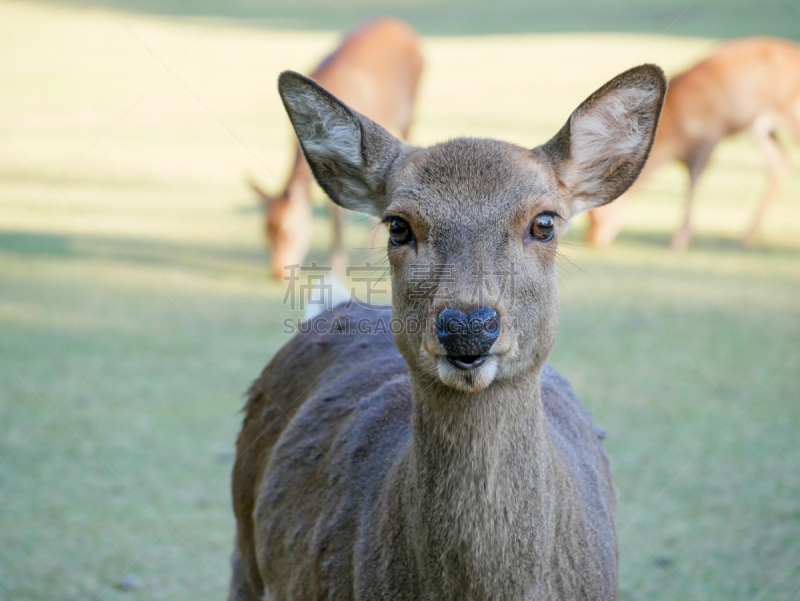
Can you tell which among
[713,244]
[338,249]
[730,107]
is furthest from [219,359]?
[730,107]

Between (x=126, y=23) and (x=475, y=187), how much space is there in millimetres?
30963

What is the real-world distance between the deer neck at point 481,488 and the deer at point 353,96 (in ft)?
22.7

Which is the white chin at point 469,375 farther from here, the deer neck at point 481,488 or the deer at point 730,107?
the deer at point 730,107

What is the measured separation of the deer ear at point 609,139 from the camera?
109 inches

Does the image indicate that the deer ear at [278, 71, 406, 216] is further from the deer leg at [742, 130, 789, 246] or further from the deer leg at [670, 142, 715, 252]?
the deer leg at [742, 130, 789, 246]

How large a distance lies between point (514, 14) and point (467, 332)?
31.7 meters

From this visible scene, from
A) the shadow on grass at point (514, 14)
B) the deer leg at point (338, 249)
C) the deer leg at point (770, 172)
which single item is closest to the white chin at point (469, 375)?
the deer leg at point (338, 249)

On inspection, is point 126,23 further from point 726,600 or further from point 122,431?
point 726,600

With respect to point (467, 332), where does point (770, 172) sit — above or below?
above

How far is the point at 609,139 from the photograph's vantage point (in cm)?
290

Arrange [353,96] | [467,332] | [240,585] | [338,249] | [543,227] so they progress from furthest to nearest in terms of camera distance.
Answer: [353,96]
[338,249]
[240,585]
[543,227]
[467,332]

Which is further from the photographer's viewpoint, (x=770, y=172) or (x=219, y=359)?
(x=770, y=172)

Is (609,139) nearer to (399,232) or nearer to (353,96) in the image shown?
(399,232)

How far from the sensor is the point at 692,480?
5.27 metres
